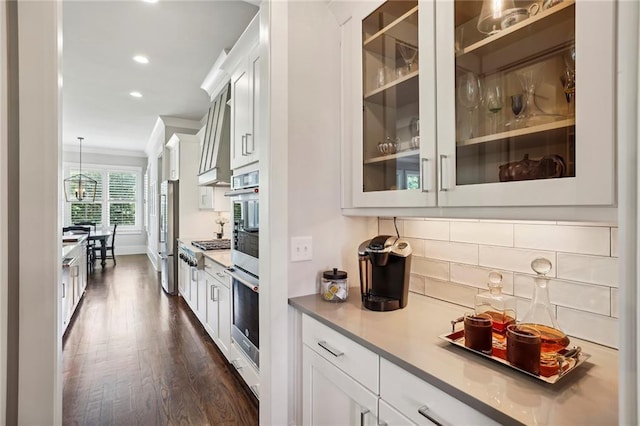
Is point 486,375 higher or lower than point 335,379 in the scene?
higher

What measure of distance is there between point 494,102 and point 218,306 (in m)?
2.58

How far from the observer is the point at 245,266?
2199 millimetres

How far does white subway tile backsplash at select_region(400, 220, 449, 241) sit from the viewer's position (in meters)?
1.54

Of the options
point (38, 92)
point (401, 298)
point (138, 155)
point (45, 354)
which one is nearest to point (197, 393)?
point (45, 354)

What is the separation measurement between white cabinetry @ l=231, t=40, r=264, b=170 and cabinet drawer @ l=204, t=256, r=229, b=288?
894mm

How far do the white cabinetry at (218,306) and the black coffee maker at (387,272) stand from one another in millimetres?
1466

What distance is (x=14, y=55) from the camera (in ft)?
3.32

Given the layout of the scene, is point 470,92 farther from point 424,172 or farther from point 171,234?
point 171,234

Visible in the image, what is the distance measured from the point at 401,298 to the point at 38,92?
5.02 feet

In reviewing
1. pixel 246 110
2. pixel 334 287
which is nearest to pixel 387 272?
pixel 334 287

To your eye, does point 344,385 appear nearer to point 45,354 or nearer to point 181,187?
point 45,354

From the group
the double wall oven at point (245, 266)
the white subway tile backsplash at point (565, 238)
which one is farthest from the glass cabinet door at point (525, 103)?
the double wall oven at point (245, 266)

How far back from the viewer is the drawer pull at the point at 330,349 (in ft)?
4.03

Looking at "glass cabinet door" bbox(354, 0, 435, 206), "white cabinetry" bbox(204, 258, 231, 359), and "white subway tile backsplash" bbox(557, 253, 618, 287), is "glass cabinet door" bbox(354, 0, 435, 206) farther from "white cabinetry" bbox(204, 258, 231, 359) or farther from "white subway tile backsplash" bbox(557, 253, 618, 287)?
"white cabinetry" bbox(204, 258, 231, 359)
